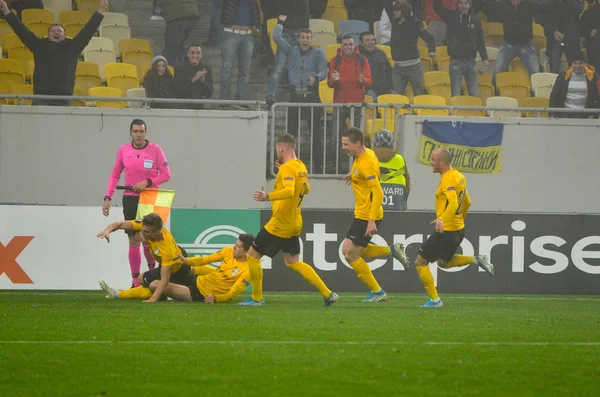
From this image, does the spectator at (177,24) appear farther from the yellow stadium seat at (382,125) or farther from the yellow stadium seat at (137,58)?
the yellow stadium seat at (382,125)

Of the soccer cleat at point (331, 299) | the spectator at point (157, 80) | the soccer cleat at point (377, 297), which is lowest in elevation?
the soccer cleat at point (377, 297)

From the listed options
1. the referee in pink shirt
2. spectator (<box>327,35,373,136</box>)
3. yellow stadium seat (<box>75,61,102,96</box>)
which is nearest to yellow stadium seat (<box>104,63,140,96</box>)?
yellow stadium seat (<box>75,61,102,96</box>)

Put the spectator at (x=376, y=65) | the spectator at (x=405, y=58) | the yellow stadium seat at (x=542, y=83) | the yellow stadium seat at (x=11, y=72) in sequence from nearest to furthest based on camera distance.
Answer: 1. the yellow stadium seat at (x=11, y=72)
2. the spectator at (x=376, y=65)
3. the spectator at (x=405, y=58)
4. the yellow stadium seat at (x=542, y=83)

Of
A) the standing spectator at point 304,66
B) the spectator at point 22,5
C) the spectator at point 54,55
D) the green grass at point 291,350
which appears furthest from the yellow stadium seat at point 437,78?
the green grass at point 291,350

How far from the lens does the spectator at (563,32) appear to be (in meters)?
19.9

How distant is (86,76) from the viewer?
17.6 m

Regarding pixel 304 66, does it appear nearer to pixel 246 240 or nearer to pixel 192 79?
pixel 192 79

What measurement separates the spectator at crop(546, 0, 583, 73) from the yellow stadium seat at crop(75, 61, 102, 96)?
868cm

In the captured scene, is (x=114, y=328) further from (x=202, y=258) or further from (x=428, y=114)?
(x=428, y=114)

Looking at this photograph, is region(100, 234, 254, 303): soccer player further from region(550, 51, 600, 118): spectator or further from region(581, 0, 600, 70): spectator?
region(581, 0, 600, 70): spectator

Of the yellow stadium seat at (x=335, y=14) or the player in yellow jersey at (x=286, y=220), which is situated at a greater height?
the yellow stadium seat at (x=335, y=14)

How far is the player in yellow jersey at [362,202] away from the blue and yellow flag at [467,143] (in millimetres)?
4198

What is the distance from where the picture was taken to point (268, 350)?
7.66 metres

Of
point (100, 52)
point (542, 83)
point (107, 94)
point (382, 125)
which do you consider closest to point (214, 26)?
point (100, 52)
